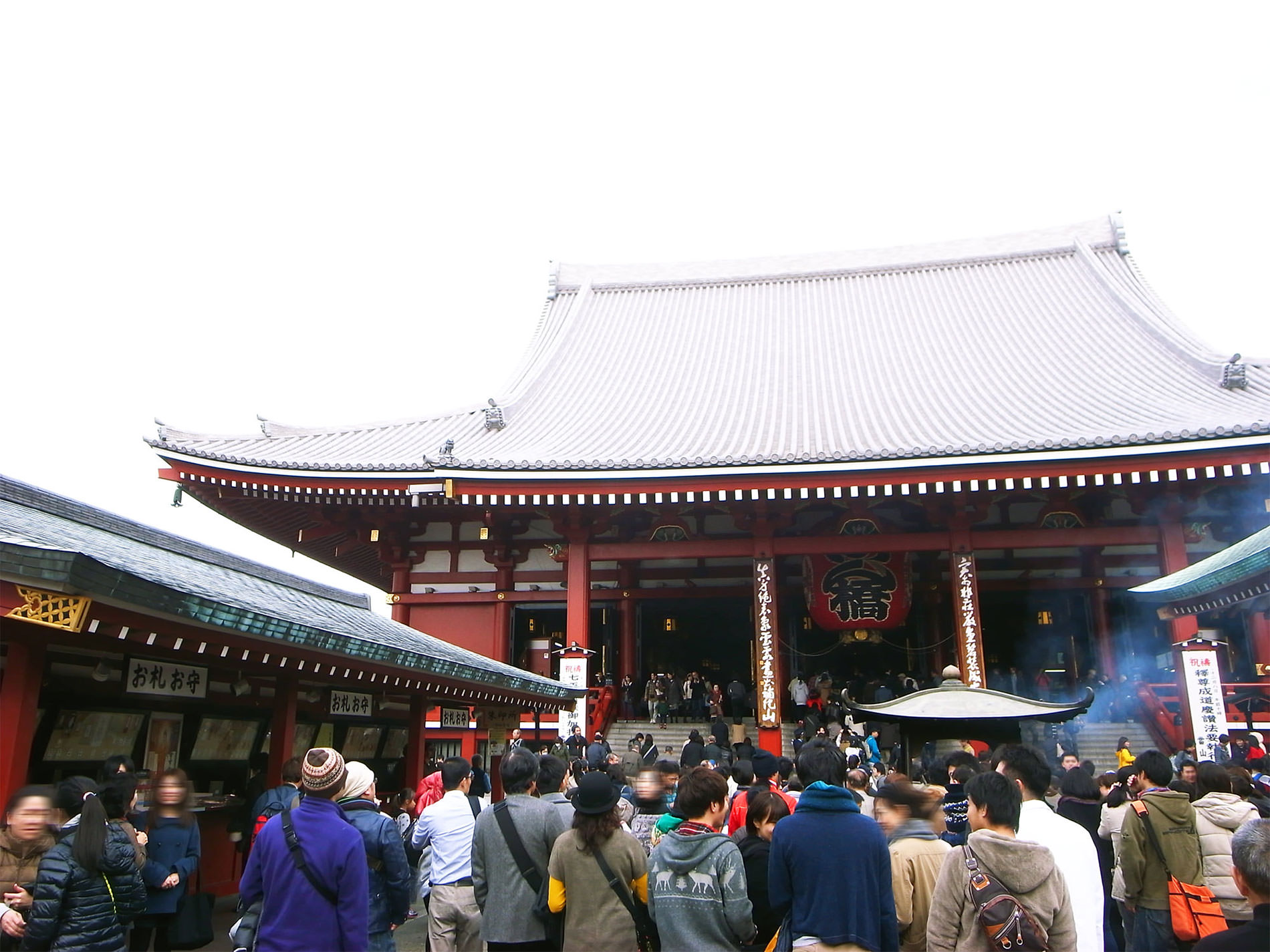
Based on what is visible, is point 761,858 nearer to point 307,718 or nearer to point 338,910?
point 338,910

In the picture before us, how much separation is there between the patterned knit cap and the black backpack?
2.47 meters

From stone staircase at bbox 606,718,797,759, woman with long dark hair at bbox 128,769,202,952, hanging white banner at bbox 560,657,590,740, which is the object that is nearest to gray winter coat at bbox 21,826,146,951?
woman with long dark hair at bbox 128,769,202,952

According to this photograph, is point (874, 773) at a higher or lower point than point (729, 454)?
lower

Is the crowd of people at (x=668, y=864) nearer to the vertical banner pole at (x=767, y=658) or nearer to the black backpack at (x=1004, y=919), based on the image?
the black backpack at (x=1004, y=919)

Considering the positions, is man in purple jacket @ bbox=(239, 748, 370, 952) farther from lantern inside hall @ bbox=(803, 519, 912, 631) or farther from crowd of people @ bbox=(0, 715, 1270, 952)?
lantern inside hall @ bbox=(803, 519, 912, 631)

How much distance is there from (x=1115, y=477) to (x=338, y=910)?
12514 millimetres

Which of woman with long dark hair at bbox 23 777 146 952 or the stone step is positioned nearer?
woman with long dark hair at bbox 23 777 146 952

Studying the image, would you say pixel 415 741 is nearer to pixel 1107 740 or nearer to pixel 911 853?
pixel 911 853

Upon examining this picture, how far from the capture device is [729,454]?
14719mm

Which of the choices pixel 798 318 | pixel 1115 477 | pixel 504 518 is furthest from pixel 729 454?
pixel 798 318

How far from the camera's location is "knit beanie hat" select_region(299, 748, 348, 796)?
3.88 m

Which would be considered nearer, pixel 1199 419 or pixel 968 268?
pixel 1199 419

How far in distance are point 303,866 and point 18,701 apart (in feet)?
9.23

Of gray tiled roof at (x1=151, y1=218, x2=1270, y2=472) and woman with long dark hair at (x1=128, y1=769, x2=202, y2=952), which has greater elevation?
gray tiled roof at (x1=151, y1=218, x2=1270, y2=472)
